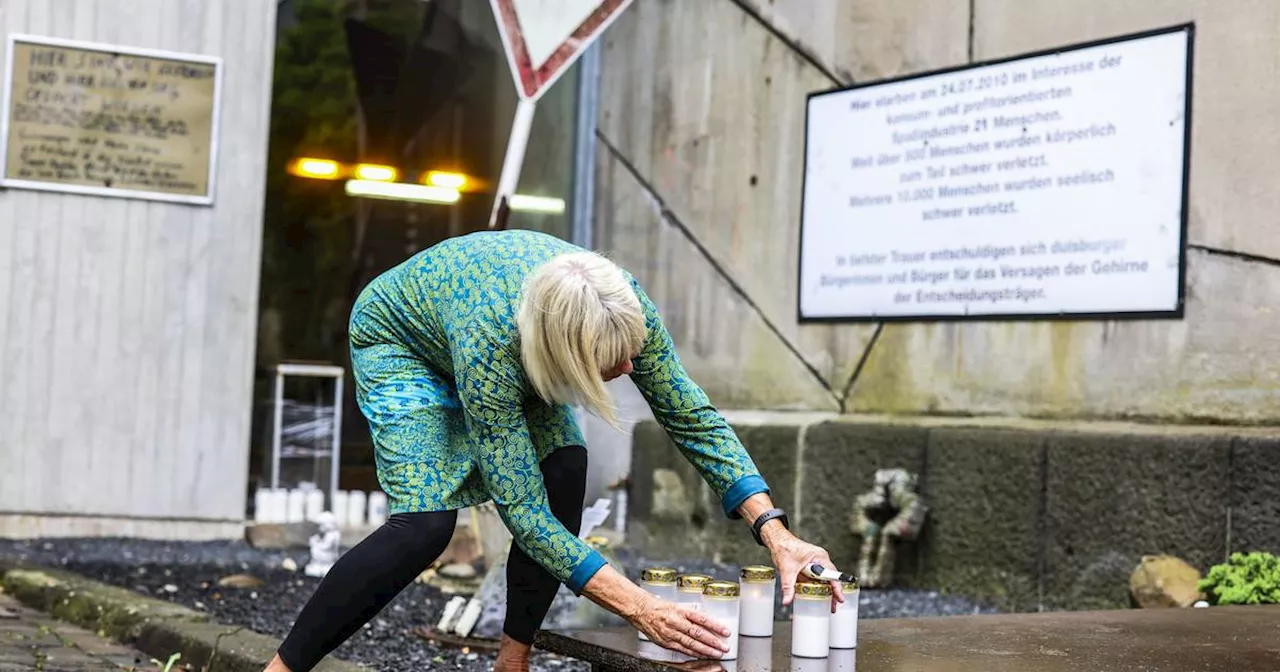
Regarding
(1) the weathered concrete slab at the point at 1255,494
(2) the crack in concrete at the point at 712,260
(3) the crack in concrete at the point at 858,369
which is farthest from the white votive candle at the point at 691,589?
(2) the crack in concrete at the point at 712,260

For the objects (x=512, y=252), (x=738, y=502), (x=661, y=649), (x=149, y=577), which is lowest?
(x=149, y=577)

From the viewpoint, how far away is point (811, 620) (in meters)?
2.66

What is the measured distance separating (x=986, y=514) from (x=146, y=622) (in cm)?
284

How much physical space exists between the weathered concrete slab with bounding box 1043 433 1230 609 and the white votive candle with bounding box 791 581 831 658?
2548mm

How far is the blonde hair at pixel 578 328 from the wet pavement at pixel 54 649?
208 centimetres

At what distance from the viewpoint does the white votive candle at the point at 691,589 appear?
2.70 metres

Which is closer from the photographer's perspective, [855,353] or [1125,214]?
[1125,214]

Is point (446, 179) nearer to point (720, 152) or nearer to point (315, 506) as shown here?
point (720, 152)

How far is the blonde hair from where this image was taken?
2.55m

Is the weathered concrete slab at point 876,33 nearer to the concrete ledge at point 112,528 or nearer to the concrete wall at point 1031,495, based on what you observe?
the concrete wall at point 1031,495

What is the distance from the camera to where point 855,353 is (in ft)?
20.6

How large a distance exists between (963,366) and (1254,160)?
134 centimetres

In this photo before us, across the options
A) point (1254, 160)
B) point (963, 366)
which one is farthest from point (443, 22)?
point (1254, 160)

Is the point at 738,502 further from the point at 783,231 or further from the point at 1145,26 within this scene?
the point at 783,231
